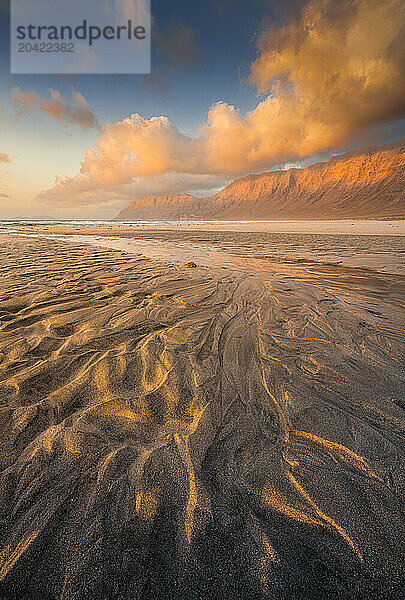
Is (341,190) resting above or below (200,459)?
above

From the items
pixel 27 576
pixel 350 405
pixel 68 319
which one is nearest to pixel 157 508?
pixel 27 576

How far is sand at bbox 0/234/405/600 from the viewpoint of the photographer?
3.62 feet

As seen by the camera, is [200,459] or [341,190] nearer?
[200,459]

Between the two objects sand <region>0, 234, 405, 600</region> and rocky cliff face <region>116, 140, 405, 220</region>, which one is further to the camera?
rocky cliff face <region>116, 140, 405, 220</region>

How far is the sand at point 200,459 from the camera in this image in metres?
1.10

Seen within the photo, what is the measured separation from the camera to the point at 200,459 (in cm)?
162

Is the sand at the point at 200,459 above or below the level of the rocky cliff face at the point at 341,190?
below

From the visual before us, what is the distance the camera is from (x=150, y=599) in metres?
1.02

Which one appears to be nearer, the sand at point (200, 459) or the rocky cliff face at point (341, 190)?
the sand at point (200, 459)

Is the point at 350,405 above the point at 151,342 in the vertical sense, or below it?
below

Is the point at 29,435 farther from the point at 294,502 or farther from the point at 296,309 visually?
the point at 296,309

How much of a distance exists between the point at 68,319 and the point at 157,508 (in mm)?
3050

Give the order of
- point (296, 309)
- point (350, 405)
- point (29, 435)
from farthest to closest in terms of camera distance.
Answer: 1. point (296, 309)
2. point (350, 405)
3. point (29, 435)

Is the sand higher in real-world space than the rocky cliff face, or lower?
lower
